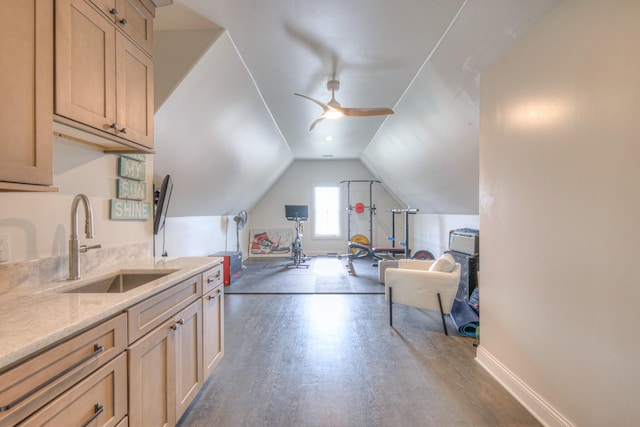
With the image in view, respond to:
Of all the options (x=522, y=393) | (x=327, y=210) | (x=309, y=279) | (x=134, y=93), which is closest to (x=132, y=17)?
(x=134, y=93)

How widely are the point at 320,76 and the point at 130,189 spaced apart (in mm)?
2083

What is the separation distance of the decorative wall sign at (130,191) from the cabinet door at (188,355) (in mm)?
890

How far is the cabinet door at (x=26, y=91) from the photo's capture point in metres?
0.96

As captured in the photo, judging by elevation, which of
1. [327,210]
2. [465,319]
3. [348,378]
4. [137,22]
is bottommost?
[348,378]

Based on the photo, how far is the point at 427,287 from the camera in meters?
2.94

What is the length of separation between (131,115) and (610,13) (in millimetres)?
2434

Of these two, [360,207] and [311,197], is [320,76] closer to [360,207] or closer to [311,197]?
[360,207]

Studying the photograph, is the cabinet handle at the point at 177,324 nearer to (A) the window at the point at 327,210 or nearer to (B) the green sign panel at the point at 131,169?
(B) the green sign panel at the point at 131,169

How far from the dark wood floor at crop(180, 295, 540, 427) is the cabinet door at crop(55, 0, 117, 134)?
70.0 inches

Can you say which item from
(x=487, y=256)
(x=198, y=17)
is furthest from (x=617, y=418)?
(x=198, y=17)

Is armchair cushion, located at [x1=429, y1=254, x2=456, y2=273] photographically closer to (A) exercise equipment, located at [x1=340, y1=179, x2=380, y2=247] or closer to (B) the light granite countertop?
(B) the light granite countertop

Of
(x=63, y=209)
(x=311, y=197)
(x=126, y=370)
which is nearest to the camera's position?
(x=126, y=370)

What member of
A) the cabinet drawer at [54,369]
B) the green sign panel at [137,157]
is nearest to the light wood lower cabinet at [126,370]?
the cabinet drawer at [54,369]

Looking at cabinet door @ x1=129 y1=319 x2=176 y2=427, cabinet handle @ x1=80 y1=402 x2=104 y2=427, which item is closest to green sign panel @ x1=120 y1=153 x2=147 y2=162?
cabinet door @ x1=129 y1=319 x2=176 y2=427
